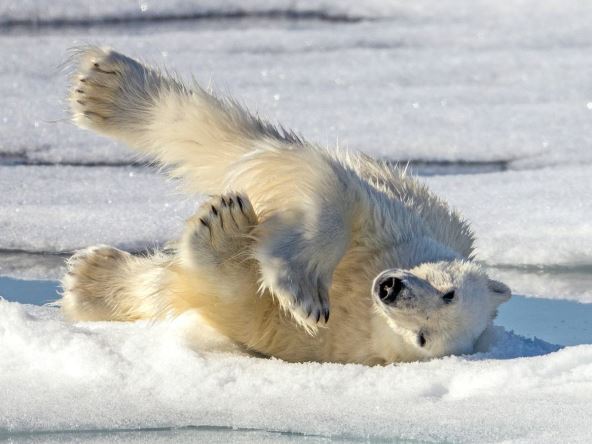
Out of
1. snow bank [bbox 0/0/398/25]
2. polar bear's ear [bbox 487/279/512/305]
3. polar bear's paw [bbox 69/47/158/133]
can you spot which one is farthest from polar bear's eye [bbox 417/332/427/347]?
snow bank [bbox 0/0/398/25]

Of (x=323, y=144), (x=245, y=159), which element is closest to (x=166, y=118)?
(x=245, y=159)

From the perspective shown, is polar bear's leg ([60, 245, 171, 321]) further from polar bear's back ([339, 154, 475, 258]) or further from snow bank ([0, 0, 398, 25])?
snow bank ([0, 0, 398, 25])

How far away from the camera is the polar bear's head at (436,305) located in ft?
7.94

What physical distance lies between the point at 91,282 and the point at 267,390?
950 mm

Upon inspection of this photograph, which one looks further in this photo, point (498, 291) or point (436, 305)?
point (498, 291)

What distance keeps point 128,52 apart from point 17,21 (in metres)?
1.24

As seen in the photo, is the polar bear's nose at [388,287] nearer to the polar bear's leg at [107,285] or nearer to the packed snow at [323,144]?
the packed snow at [323,144]

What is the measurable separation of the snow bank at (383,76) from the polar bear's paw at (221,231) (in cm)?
277

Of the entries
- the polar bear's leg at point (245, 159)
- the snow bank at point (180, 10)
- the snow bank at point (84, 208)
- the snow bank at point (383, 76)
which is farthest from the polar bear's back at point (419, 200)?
the snow bank at point (180, 10)

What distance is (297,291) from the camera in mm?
2412

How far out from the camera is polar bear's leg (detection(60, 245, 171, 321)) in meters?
3.09

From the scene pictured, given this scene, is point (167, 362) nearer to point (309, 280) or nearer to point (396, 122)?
point (309, 280)

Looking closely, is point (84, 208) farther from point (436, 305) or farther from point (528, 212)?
point (436, 305)

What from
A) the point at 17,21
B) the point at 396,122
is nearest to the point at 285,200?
the point at 396,122
